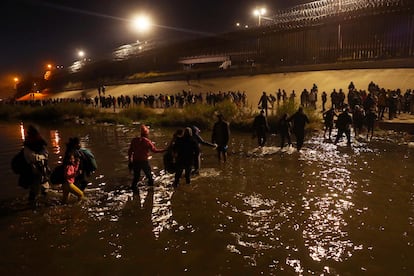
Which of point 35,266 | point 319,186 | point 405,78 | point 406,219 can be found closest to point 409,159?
point 319,186

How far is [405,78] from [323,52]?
10644mm

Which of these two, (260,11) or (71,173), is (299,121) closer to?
(71,173)

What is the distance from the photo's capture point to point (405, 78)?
29078 millimetres

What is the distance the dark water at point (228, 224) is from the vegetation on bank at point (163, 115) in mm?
9966

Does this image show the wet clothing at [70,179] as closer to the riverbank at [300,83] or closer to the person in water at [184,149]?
the person in water at [184,149]

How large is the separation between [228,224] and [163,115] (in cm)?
2170

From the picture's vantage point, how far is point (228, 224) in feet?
26.1

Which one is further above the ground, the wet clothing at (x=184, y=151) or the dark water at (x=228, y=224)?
the wet clothing at (x=184, y=151)

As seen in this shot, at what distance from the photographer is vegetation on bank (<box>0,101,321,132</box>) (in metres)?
23.3

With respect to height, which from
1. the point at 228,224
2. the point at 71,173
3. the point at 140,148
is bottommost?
the point at 228,224

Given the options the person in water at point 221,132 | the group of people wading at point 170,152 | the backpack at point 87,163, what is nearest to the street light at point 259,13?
the person in water at point 221,132

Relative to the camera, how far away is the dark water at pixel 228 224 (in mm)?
6312

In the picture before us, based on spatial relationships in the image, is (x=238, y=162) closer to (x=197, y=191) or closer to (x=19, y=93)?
(x=197, y=191)

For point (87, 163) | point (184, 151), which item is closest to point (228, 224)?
point (184, 151)
